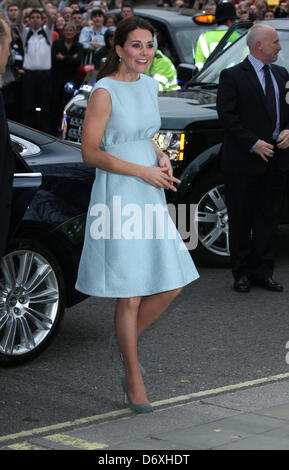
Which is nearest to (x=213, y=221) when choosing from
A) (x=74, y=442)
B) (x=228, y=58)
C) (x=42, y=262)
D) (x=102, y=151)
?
(x=228, y=58)

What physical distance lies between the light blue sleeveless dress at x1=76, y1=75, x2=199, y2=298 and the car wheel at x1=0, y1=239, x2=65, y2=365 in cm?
104

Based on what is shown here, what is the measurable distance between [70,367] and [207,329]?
125cm

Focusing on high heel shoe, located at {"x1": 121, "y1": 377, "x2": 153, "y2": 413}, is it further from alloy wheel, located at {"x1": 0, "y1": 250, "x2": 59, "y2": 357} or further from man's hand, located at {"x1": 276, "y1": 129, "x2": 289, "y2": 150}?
man's hand, located at {"x1": 276, "y1": 129, "x2": 289, "y2": 150}

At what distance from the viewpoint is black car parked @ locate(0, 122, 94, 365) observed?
6.11 m

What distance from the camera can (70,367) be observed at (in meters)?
6.21

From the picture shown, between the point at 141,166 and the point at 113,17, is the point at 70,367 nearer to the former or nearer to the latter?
the point at 141,166

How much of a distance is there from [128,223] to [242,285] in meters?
3.35

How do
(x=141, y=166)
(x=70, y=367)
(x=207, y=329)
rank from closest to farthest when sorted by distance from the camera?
1. (x=141, y=166)
2. (x=70, y=367)
3. (x=207, y=329)

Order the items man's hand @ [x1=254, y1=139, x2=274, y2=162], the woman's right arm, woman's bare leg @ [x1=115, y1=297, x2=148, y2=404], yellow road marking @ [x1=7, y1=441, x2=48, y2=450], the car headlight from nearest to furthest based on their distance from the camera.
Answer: yellow road marking @ [x1=7, y1=441, x2=48, y2=450] < the woman's right arm < woman's bare leg @ [x1=115, y1=297, x2=148, y2=404] < man's hand @ [x1=254, y1=139, x2=274, y2=162] < the car headlight

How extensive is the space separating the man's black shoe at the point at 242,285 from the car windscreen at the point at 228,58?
254 cm

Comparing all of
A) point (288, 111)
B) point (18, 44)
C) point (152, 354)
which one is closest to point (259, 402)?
point (152, 354)

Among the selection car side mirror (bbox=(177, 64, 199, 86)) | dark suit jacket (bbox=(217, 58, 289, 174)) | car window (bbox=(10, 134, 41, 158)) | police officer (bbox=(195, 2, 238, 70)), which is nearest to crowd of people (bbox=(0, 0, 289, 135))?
police officer (bbox=(195, 2, 238, 70))

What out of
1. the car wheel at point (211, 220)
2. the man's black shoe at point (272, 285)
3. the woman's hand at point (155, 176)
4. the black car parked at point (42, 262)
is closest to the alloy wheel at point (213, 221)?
the car wheel at point (211, 220)

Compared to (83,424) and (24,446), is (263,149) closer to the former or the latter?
(83,424)
